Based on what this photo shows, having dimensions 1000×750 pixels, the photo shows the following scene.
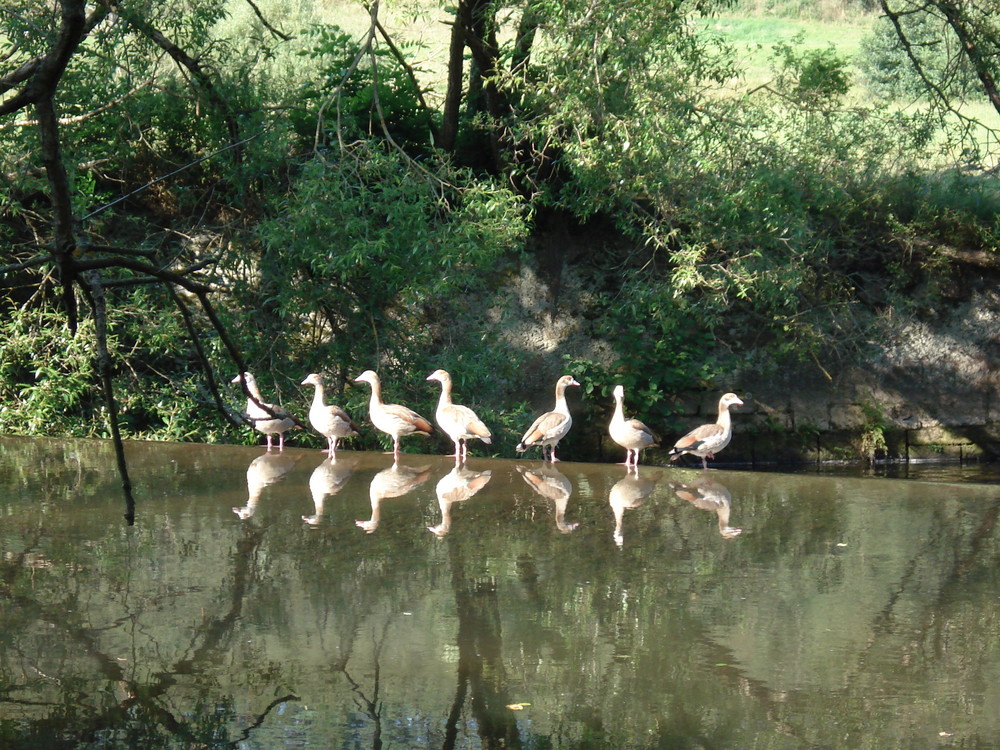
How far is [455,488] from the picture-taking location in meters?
8.35

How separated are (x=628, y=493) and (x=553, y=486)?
56cm

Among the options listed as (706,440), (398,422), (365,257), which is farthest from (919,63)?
(398,422)

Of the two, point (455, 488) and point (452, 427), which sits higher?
point (452, 427)

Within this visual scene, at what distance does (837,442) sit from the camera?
16.0 metres

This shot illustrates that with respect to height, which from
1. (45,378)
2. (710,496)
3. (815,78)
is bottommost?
(710,496)

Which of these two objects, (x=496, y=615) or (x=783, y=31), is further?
(x=783, y=31)

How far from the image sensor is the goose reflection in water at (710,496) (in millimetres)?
7352

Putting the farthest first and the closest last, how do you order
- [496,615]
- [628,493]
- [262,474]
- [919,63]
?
[919,63] → [262,474] → [628,493] → [496,615]

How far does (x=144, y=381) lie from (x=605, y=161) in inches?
233

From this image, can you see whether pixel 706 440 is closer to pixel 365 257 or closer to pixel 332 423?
pixel 332 423

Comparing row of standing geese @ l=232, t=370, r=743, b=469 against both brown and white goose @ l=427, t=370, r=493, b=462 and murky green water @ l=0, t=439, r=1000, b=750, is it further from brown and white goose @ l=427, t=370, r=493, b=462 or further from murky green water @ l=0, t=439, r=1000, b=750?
murky green water @ l=0, t=439, r=1000, b=750

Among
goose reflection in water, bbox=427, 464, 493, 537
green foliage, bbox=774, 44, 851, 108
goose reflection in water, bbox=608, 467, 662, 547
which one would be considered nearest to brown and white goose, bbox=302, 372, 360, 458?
goose reflection in water, bbox=427, 464, 493, 537

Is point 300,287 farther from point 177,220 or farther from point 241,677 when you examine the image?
point 241,677

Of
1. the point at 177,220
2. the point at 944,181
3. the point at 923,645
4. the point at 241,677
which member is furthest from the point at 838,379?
the point at 241,677
